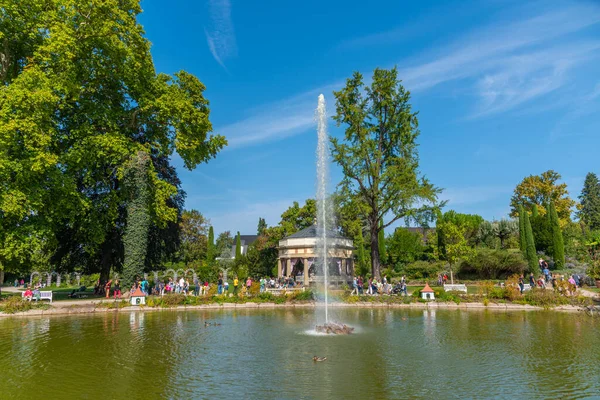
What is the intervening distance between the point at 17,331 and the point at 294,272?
35.9m

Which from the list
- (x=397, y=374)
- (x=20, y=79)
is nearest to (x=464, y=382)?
(x=397, y=374)

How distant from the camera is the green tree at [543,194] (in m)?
63.2

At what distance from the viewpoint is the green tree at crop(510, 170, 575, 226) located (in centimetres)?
6322

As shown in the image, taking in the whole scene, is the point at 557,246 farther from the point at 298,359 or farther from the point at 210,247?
the point at 210,247

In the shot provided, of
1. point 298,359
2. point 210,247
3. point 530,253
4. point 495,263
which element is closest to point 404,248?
point 495,263

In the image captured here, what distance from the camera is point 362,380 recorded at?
8.97 m

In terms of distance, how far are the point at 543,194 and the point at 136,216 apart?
63.5 m

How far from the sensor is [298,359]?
11062 millimetres

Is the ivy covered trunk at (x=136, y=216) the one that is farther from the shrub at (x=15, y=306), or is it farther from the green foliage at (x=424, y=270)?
the green foliage at (x=424, y=270)

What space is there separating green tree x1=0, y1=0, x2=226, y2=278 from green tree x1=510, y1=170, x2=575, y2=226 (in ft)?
183

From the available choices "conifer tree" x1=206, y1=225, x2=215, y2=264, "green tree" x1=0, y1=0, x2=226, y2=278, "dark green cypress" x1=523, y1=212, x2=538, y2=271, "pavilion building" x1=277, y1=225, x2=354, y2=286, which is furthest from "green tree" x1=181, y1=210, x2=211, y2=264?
"dark green cypress" x1=523, y1=212, x2=538, y2=271

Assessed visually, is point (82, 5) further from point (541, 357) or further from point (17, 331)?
point (541, 357)

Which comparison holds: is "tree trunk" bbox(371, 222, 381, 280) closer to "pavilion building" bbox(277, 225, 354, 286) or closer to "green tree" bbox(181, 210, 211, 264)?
"pavilion building" bbox(277, 225, 354, 286)

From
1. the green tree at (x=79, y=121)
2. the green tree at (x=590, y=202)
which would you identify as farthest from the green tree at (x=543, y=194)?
the green tree at (x=79, y=121)
